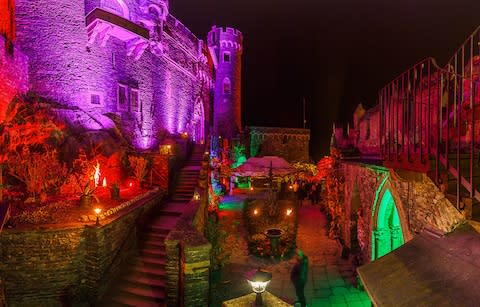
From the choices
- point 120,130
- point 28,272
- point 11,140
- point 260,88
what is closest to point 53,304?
point 28,272

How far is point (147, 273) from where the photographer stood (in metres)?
8.36

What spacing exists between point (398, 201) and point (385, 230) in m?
2.37

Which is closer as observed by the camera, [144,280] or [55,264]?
[55,264]

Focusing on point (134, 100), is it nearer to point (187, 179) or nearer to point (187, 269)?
point (187, 179)

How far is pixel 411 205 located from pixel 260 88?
37907 millimetres

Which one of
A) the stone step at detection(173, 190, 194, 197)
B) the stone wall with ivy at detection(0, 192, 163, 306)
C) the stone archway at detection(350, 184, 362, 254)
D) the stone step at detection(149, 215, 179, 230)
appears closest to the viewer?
the stone wall with ivy at detection(0, 192, 163, 306)

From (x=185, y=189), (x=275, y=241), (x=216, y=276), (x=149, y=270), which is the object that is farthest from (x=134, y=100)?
(x=216, y=276)

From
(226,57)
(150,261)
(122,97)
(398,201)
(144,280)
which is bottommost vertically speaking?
(144,280)

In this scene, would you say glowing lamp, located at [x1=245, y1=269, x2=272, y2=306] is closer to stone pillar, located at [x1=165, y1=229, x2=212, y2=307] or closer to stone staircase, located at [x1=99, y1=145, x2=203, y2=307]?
stone pillar, located at [x1=165, y1=229, x2=212, y2=307]

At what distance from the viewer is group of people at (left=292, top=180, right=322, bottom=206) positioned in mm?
19828

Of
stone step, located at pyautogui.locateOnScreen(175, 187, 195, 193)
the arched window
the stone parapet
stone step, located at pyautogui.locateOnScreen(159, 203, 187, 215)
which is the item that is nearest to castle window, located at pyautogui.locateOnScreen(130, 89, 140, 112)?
the arched window

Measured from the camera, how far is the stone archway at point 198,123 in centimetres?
2590

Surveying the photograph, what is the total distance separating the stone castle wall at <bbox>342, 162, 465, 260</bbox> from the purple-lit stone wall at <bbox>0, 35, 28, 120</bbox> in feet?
43.2

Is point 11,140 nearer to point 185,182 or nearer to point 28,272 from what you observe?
point 28,272
